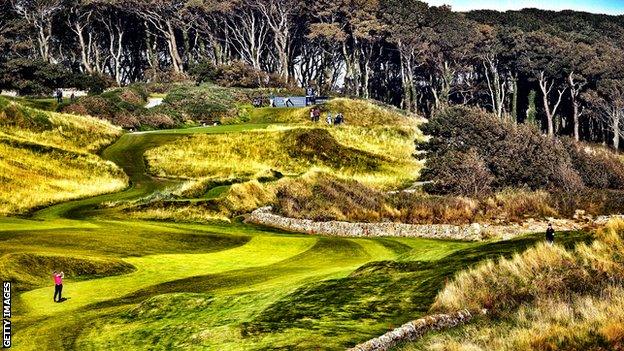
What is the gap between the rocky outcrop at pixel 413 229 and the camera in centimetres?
3456

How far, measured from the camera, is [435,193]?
51188 mm

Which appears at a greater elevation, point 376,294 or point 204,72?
point 204,72

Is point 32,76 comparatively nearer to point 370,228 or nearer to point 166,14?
point 166,14

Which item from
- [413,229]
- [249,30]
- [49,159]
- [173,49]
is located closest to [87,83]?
[173,49]

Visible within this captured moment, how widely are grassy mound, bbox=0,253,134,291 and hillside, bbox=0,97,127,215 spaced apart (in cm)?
1782

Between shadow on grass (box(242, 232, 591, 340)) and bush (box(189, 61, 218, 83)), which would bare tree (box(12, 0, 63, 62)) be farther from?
shadow on grass (box(242, 232, 591, 340))

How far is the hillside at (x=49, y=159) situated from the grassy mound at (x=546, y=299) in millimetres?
31502

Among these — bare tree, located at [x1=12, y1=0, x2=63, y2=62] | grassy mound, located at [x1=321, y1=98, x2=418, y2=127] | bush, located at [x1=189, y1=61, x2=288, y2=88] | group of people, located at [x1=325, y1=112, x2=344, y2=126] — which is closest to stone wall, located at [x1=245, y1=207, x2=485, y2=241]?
group of people, located at [x1=325, y1=112, x2=344, y2=126]

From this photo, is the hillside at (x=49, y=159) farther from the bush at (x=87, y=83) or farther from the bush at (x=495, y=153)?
the bush at (x=87, y=83)

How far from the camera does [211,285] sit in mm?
20344

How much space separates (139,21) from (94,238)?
333 ft

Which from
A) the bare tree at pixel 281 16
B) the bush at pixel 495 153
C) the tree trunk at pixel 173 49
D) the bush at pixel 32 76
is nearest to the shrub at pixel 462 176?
the bush at pixel 495 153

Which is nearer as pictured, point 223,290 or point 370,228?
point 223,290

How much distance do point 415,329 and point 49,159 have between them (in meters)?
47.0
